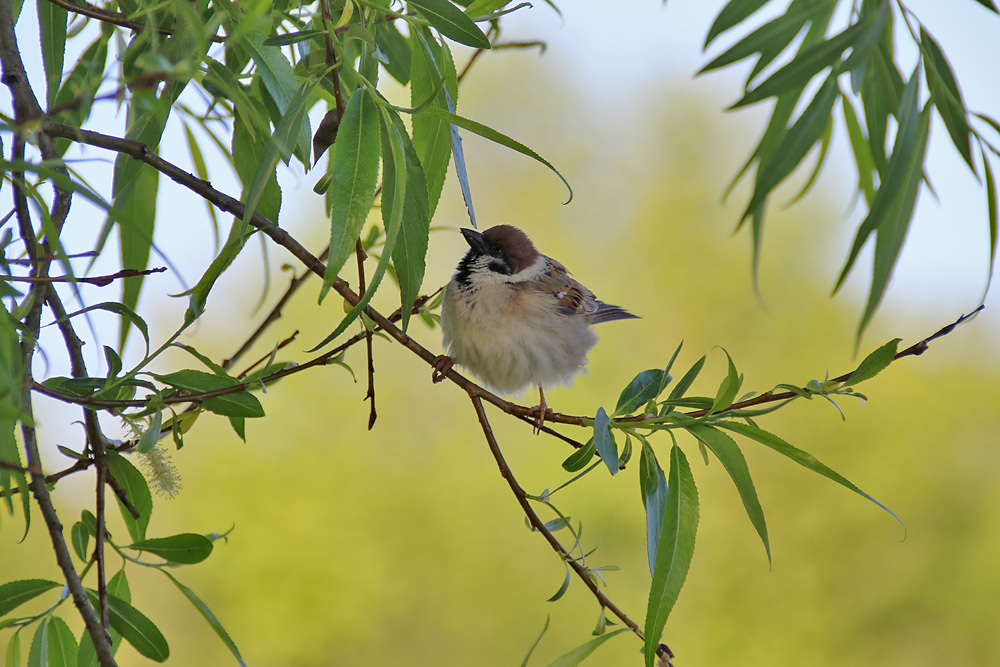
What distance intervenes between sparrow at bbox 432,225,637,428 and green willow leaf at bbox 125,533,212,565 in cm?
59

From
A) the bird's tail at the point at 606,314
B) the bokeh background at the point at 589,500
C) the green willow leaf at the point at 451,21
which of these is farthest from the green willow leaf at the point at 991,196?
the bokeh background at the point at 589,500

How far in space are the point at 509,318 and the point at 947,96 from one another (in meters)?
0.77

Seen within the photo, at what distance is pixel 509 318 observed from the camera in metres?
1.23

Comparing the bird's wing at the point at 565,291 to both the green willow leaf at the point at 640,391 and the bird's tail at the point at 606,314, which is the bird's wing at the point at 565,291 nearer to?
the bird's tail at the point at 606,314

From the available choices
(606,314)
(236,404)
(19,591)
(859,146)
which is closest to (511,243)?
(606,314)

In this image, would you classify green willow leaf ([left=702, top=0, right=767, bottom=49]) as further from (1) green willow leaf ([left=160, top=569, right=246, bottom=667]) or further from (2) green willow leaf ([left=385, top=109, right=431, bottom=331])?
(1) green willow leaf ([left=160, top=569, right=246, bottom=667])

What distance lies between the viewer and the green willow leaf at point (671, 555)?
0.55 metres

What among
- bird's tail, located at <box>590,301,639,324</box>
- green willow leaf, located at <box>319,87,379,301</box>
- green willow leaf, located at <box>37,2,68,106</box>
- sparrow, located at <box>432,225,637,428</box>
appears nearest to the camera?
green willow leaf, located at <box>319,87,379,301</box>

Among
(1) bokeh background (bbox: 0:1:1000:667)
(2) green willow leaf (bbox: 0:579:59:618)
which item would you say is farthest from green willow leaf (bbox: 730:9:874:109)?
(1) bokeh background (bbox: 0:1:1000:667)

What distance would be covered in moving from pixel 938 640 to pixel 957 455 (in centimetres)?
139

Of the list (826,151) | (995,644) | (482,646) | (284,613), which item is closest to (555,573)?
(482,646)

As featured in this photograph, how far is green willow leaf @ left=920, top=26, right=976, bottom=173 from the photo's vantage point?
1.73 feet

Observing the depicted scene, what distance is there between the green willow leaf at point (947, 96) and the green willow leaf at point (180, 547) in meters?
0.64

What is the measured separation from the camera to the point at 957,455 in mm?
6039
